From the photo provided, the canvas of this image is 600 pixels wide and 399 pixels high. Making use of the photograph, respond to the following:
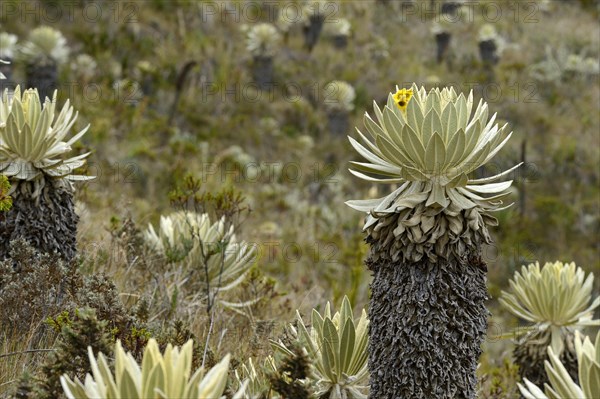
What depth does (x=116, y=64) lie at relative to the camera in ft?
41.3

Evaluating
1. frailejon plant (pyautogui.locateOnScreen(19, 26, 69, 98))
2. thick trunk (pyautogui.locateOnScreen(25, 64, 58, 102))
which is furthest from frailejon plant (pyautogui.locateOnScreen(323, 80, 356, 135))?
thick trunk (pyautogui.locateOnScreen(25, 64, 58, 102))

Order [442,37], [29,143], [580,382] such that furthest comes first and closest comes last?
[442,37]
[29,143]
[580,382]

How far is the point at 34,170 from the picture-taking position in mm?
3072

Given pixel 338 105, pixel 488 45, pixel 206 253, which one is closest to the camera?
pixel 206 253

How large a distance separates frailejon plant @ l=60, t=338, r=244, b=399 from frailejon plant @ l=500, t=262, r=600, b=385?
2258 millimetres

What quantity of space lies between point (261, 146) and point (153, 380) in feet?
37.6

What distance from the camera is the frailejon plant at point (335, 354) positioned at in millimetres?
2568

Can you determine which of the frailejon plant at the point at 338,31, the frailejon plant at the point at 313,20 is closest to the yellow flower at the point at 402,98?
the frailejon plant at the point at 313,20

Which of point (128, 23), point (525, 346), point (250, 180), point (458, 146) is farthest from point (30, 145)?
point (128, 23)

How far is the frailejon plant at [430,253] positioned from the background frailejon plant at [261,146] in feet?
0.41

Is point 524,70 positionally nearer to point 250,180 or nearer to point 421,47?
point 421,47

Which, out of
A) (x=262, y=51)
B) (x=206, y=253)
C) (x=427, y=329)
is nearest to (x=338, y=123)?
(x=262, y=51)

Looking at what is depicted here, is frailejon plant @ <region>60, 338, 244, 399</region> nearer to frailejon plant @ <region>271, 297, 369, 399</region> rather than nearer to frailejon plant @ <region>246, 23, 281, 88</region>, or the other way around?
frailejon plant @ <region>271, 297, 369, 399</region>

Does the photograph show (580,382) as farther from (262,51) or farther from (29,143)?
(262,51)
